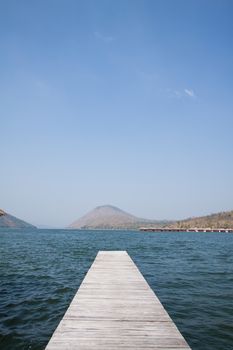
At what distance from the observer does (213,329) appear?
33.9ft

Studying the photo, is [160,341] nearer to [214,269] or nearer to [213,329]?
[213,329]

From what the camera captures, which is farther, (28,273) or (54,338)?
(28,273)

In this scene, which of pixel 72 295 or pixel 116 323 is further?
pixel 72 295

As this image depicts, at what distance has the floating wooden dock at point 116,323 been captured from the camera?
6020 mm

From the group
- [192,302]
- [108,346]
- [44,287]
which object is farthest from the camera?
[44,287]

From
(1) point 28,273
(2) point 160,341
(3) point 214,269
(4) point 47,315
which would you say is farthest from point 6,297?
(3) point 214,269

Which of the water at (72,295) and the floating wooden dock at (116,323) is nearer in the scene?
the floating wooden dock at (116,323)

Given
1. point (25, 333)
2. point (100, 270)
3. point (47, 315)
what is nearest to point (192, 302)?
point (100, 270)

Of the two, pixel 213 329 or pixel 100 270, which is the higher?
pixel 100 270

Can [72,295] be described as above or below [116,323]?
below

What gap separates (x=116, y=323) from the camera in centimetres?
728

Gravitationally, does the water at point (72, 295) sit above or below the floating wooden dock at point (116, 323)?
below

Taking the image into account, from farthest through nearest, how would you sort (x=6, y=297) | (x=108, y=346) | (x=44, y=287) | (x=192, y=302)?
1. (x=44, y=287)
2. (x=6, y=297)
3. (x=192, y=302)
4. (x=108, y=346)

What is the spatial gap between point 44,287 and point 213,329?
981cm
